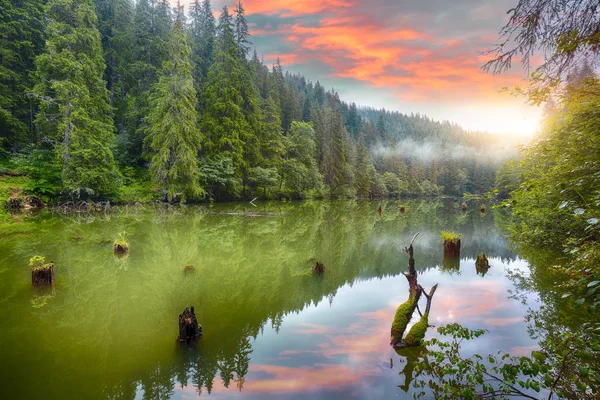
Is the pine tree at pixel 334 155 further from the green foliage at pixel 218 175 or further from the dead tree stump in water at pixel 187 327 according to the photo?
the dead tree stump in water at pixel 187 327

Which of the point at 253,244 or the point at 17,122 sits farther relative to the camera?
the point at 17,122

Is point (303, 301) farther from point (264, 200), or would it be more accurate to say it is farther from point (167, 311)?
point (264, 200)

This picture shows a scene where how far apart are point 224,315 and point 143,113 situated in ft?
114

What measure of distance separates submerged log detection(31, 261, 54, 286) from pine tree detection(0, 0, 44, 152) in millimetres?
25940

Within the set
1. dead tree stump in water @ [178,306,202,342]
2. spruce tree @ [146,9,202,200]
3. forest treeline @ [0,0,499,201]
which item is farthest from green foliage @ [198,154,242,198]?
dead tree stump in water @ [178,306,202,342]

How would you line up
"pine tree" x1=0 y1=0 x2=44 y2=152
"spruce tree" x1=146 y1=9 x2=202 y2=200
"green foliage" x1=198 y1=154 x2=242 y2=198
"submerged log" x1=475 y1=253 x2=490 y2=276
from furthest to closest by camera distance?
1. "green foliage" x1=198 y1=154 x2=242 y2=198
2. "spruce tree" x1=146 y1=9 x2=202 y2=200
3. "pine tree" x1=0 y1=0 x2=44 y2=152
4. "submerged log" x1=475 y1=253 x2=490 y2=276

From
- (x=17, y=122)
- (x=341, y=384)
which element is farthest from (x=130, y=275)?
(x=17, y=122)

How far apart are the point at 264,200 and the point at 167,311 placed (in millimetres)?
35755

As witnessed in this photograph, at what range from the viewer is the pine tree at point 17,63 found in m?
27.7

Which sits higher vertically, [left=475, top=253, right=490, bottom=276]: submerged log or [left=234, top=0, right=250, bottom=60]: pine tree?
[left=234, top=0, right=250, bottom=60]: pine tree

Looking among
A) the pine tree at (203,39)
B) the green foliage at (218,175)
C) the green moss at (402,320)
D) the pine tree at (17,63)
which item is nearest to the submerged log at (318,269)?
the green moss at (402,320)

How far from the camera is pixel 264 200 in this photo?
43156 millimetres

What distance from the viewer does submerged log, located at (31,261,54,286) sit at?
873 cm

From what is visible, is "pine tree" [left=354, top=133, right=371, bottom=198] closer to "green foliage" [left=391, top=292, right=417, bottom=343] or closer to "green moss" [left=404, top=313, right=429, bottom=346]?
"green foliage" [left=391, top=292, right=417, bottom=343]
